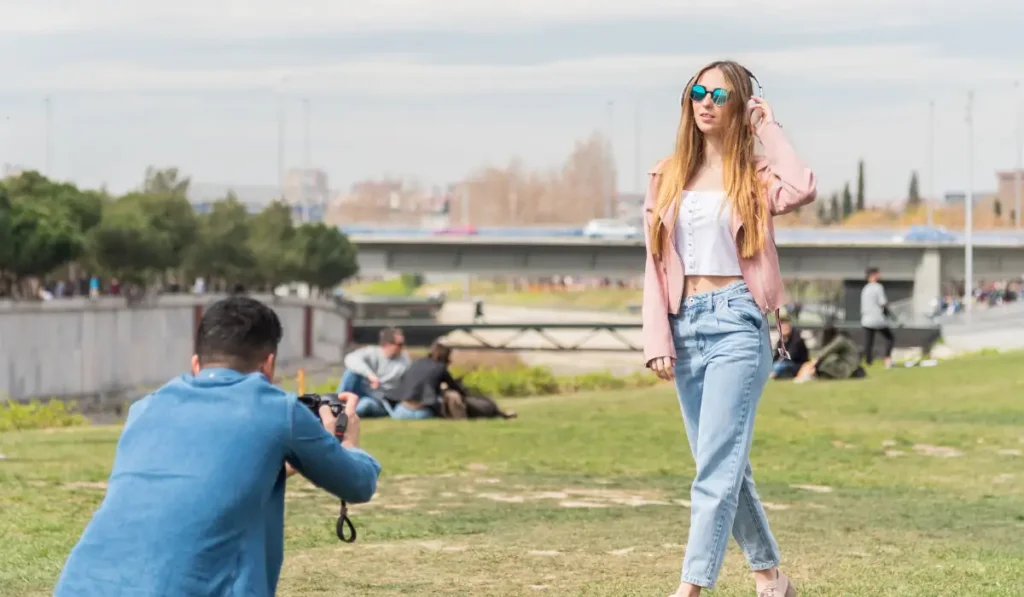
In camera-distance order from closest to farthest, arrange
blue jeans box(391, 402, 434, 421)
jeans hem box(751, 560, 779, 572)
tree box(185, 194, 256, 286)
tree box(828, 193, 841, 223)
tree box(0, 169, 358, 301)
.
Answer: jeans hem box(751, 560, 779, 572), blue jeans box(391, 402, 434, 421), tree box(0, 169, 358, 301), tree box(185, 194, 256, 286), tree box(828, 193, 841, 223)

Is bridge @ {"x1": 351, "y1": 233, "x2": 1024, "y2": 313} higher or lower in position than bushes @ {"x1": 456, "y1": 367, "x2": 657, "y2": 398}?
higher

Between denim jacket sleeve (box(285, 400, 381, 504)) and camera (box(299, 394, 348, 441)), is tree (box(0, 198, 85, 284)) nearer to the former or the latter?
camera (box(299, 394, 348, 441))

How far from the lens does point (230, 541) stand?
429 centimetres

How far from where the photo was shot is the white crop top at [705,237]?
6.16 metres

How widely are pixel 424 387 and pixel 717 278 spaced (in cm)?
1235

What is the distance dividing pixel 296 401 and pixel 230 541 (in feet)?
1.16

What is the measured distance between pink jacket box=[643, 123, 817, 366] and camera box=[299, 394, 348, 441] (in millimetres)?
1650

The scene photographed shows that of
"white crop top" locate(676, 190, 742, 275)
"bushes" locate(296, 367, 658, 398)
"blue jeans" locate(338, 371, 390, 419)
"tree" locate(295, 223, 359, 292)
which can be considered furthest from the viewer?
"tree" locate(295, 223, 359, 292)

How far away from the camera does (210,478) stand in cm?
430

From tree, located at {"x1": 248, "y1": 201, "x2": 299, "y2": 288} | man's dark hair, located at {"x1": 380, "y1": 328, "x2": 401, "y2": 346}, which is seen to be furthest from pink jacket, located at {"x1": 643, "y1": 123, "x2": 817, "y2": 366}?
tree, located at {"x1": 248, "y1": 201, "x2": 299, "y2": 288}

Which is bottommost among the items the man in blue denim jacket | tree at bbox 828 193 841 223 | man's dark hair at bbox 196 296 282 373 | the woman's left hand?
the man in blue denim jacket

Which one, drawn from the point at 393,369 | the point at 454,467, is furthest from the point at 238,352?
the point at 393,369

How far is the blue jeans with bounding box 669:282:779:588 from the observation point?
239 inches

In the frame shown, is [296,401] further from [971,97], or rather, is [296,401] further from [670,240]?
[971,97]
